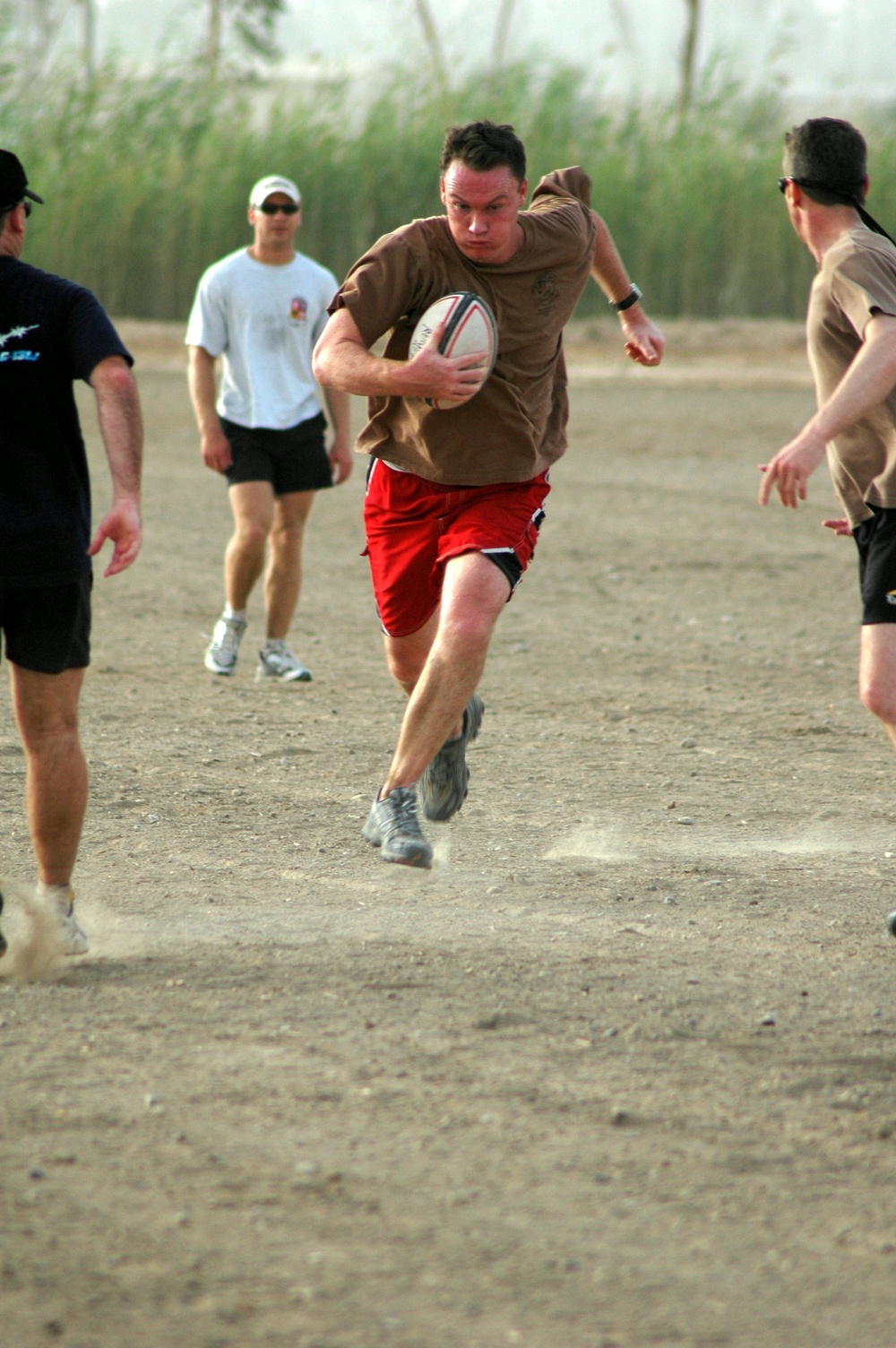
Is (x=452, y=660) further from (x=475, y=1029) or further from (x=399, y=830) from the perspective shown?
(x=475, y=1029)

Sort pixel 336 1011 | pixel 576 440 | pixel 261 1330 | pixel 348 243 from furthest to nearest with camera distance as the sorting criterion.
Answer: pixel 348 243 < pixel 576 440 < pixel 336 1011 < pixel 261 1330

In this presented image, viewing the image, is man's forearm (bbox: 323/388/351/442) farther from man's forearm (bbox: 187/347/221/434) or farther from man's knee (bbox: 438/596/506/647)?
man's knee (bbox: 438/596/506/647)

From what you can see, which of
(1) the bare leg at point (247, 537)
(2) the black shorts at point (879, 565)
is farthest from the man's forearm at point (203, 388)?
(2) the black shorts at point (879, 565)

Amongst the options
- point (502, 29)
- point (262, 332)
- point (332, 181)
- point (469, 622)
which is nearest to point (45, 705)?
point (469, 622)

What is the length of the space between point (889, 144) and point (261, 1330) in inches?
1084

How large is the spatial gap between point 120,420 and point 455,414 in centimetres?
132

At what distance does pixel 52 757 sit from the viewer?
4586 mm

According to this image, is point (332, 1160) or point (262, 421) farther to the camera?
point (262, 421)

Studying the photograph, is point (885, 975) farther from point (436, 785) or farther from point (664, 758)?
point (664, 758)

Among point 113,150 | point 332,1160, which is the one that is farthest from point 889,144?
point 332,1160

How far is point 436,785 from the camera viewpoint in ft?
19.1

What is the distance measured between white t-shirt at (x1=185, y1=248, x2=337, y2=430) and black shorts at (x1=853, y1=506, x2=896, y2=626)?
4163 millimetres

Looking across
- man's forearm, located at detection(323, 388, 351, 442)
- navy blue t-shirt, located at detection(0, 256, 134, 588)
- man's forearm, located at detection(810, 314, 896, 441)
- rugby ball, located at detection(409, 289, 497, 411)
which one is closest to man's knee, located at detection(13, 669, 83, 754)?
navy blue t-shirt, located at detection(0, 256, 134, 588)

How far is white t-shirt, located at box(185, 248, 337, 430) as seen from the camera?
8.61 metres
